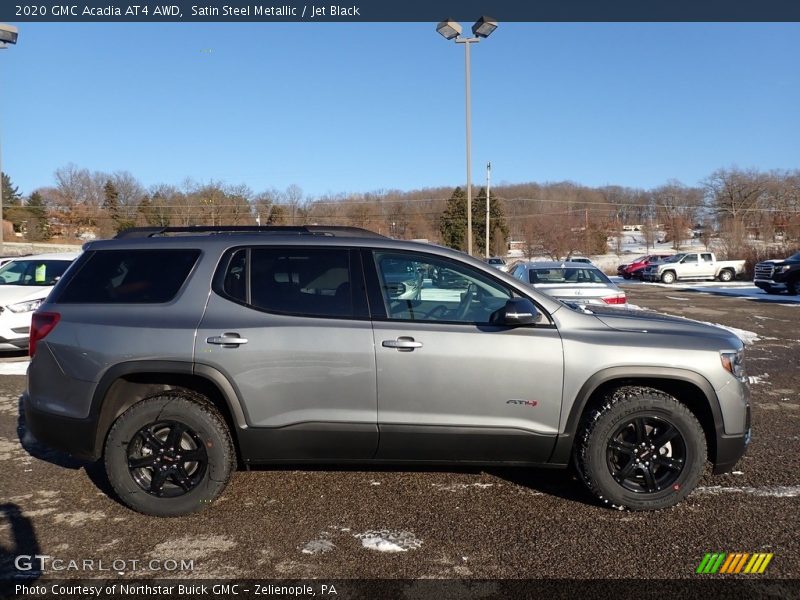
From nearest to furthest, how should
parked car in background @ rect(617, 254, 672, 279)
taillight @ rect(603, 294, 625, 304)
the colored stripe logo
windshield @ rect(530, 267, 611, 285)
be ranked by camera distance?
the colored stripe logo → taillight @ rect(603, 294, 625, 304) → windshield @ rect(530, 267, 611, 285) → parked car in background @ rect(617, 254, 672, 279)

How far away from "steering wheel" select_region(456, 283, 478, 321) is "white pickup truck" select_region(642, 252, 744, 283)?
1416 inches

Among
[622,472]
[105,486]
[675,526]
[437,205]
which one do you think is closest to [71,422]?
[105,486]

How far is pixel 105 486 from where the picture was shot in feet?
13.4

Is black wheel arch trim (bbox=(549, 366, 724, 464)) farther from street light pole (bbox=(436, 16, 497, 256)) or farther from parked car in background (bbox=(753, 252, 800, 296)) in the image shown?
parked car in background (bbox=(753, 252, 800, 296))

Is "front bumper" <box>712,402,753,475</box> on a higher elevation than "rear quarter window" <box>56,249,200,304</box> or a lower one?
lower

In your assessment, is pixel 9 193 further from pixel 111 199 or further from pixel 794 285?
pixel 794 285

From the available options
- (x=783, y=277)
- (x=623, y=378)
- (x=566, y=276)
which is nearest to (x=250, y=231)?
(x=623, y=378)

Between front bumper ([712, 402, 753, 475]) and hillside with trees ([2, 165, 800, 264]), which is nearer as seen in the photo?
front bumper ([712, 402, 753, 475])

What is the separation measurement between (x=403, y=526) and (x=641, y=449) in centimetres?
159

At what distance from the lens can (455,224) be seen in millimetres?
55875

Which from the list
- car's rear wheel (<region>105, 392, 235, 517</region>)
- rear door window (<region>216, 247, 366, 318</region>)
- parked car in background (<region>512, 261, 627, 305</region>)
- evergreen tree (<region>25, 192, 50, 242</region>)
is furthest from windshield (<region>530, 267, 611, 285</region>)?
evergreen tree (<region>25, 192, 50, 242</region>)

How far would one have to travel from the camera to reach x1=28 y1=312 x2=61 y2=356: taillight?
142 inches

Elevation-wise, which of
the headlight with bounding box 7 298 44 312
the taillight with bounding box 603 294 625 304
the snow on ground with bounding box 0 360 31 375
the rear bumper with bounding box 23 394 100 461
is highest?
the headlight with bounding box 7 298 44 312

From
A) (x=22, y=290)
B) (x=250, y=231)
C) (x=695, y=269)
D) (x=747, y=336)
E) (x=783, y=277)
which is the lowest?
(x=747, y=336)
